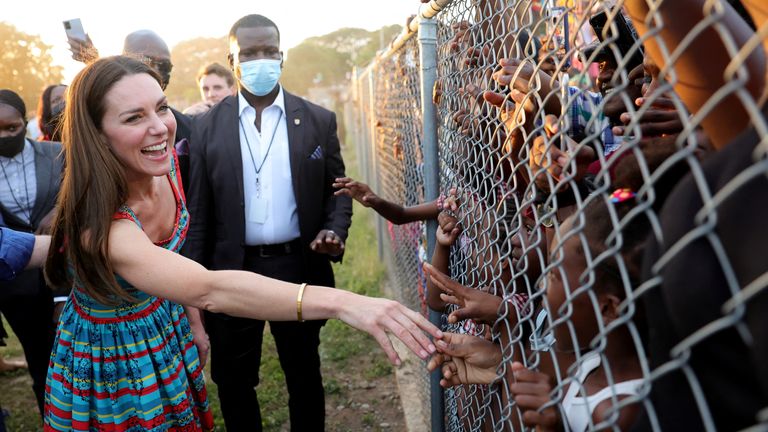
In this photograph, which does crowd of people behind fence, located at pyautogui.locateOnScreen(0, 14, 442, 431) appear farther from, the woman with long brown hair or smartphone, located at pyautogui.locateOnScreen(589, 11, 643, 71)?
smartphone, located at pyautogui.locateOnScreen(589, 11, 643, 71)

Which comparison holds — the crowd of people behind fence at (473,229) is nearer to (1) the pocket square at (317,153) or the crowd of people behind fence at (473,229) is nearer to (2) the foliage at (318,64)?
(1) the pocket square at (317,153)

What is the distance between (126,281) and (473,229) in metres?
1.36

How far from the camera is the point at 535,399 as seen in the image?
1.16 m

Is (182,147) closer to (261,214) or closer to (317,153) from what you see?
(261,214)

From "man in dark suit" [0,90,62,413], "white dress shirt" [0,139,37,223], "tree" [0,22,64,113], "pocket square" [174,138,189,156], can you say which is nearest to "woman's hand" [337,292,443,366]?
"pocket square" [174,138,189,156]

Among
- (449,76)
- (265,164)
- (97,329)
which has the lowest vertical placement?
(97,329)

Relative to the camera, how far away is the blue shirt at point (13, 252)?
230 centimetres

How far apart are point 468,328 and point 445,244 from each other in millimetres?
411

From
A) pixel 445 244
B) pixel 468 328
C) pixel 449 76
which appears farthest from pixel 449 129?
pixel 468 328

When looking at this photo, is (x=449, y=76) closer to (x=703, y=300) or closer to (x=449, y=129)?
(x=449, y=129)

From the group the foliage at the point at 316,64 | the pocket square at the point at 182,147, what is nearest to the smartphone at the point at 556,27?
the pocket square at the point at 182,147

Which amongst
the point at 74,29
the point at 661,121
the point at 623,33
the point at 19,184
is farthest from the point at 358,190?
the point at 74,29

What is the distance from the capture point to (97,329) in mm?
2289

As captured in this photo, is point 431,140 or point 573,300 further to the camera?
point 431,140
